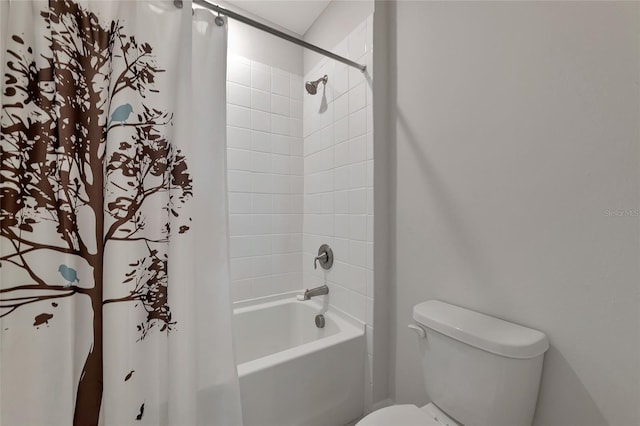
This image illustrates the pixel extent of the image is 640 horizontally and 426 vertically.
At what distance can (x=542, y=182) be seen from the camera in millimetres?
868

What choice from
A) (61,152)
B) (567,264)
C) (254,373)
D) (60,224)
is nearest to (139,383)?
(254,373)

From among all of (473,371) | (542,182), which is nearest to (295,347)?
(473,371)

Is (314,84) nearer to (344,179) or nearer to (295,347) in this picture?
(344,179)

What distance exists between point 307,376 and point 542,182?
1211 mm

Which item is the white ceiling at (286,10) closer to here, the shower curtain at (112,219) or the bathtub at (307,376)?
the shower curtain at (112,219)

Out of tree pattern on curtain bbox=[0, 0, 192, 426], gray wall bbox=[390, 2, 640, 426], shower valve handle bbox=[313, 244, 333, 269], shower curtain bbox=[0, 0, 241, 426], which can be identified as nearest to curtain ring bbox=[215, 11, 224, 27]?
shower curtain bbox=[0, 0, 241, 426]

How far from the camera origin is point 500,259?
975 millimetres

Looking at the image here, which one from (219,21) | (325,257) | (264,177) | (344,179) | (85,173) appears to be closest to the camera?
(85,173)

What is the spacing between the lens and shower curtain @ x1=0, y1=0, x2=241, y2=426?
0.71 metres

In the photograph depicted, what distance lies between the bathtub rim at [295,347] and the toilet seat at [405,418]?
407 millimetres

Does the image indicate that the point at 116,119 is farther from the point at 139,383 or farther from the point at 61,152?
the point at 139,383

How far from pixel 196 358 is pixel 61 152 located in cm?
75

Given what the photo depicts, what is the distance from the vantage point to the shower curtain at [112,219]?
2.34 feet

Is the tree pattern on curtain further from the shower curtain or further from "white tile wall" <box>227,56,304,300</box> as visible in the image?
"white tile wall" <box>227,56,304,300</box>
